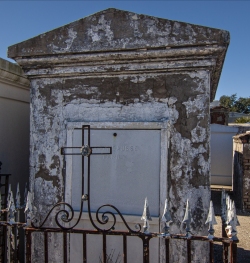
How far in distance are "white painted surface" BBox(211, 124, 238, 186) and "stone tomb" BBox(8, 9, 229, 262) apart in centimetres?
971

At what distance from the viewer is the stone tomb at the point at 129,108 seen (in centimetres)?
251

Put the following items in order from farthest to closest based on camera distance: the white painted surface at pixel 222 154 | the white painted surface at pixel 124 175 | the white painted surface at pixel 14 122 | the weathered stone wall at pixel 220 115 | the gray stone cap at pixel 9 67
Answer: the weathered stone wall at pixel 220 115, the white painted surface at pixel 222 154, the white painted surface at pixel 14 122, the gray stone cap at pixel 9 67, the white painted surface at pixel 124 175

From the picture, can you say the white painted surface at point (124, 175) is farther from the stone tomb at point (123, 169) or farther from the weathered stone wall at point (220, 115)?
the weathered stone wall at point (220, 115)

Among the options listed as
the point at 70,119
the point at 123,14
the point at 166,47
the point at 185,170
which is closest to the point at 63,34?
the point at 123,14

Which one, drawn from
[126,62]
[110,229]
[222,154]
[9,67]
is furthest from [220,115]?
[110,229]

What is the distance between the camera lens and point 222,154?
1199 cm

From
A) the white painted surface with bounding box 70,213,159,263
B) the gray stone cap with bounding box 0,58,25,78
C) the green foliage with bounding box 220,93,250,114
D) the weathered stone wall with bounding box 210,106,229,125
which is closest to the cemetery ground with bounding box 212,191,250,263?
the white painted surface with bounding box 70,213,159,263

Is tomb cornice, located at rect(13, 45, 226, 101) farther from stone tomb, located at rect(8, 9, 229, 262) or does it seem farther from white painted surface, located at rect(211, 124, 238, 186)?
white painted surface, located at rect(211, 124, 238, 186)

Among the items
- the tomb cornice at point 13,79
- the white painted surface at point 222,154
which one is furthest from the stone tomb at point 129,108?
the white painted surface at point 222,154

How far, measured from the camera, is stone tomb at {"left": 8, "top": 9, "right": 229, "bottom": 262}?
251cm

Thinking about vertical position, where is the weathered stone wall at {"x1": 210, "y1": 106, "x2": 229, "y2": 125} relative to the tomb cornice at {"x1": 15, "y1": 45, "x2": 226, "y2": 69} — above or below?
above

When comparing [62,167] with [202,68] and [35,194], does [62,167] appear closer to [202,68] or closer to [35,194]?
[35,194]

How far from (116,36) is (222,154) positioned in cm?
1032

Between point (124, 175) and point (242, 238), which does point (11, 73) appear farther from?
point (242, 238)
